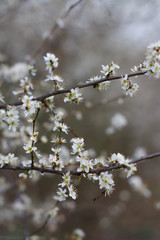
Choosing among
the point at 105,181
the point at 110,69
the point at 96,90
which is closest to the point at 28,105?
the point at 110,69

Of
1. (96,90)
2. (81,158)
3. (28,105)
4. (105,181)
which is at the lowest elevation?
(105,181)

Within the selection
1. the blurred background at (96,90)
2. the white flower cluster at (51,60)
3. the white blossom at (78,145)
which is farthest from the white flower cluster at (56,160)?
the blurred background at (96,90)

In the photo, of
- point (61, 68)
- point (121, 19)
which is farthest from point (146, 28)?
point (61, 68)

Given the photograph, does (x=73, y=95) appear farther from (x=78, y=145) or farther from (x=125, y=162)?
(x=125, y=162)

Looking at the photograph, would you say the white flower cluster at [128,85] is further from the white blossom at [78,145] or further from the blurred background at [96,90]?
the blurred background at [96,90]

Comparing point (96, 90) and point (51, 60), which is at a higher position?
point (96, 90)

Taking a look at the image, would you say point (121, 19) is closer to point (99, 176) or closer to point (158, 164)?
point (99, 176)

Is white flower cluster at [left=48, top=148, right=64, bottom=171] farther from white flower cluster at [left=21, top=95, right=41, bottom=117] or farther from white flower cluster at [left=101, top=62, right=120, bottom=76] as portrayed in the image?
white flower cluster at [left=101, top=62, right=120, bottom=76]

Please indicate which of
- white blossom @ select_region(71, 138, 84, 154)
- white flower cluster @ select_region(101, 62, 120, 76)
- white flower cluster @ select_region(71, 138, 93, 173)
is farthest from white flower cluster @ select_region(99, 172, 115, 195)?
white flower cluster @ select_region(101, 62, 120, 76)

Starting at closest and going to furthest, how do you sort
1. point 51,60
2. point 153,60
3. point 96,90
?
point 153,60, point 51,60, point 96,90
